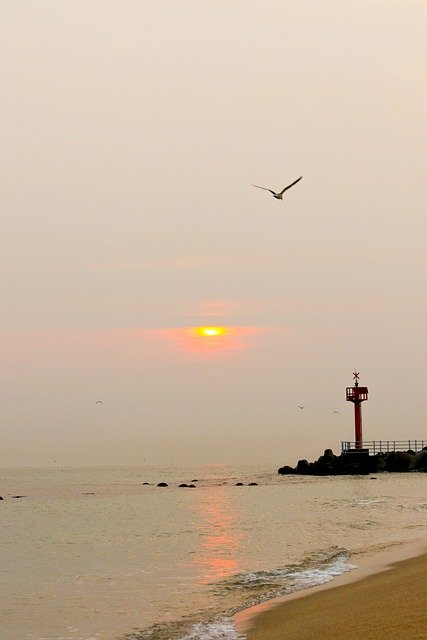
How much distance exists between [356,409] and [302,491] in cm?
1340

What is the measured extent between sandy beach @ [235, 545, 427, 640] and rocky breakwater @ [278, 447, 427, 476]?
57.6 meters

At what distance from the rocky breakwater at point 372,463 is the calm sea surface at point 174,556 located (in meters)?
22.1

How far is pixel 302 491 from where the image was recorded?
5969 centimetres

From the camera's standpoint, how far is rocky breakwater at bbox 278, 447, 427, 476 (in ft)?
248

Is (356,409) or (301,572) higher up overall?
(356,409)

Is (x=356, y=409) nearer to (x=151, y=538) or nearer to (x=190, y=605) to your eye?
(x=151, y=538)

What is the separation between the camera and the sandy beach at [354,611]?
11.0 m

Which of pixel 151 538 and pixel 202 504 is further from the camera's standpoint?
pixel 202 504

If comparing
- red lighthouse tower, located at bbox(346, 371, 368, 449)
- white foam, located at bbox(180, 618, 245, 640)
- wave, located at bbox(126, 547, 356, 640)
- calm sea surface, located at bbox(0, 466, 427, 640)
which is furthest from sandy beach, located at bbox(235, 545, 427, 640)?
red lighthouse tower, located at bbox(346, 371, 368, 449)

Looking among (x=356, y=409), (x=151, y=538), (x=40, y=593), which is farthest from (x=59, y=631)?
(x=356, y=409)

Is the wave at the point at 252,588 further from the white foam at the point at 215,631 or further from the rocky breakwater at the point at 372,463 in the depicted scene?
the rocky breakwater at the point at 372,463

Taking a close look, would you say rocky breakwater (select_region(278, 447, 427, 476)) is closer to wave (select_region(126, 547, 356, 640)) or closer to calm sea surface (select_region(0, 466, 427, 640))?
calm sea surface (select_region(0, 466, 427, 640))

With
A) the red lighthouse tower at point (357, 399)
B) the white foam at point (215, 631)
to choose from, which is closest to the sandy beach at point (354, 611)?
the white foam at point (215, 631)

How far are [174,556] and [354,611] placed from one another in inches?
539
